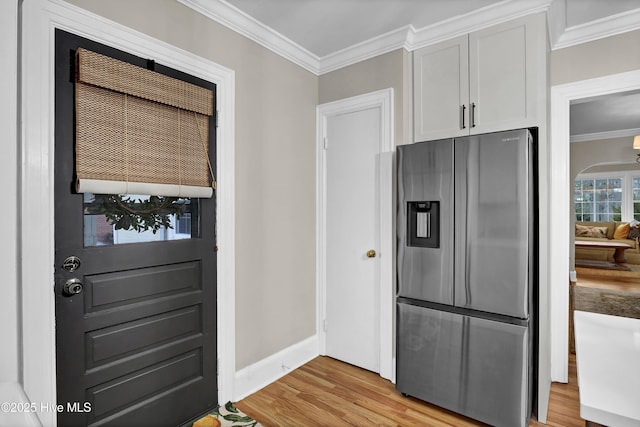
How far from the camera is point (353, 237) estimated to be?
2809mm

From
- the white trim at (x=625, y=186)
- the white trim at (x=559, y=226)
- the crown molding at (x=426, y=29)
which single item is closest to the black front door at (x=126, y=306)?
the crown molding at (x=426, y=29)

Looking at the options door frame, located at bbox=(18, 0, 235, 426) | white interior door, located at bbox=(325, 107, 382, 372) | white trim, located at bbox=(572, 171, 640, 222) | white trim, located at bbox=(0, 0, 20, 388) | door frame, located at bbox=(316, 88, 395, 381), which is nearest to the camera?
white trim, located at bbox=(0, 0, 20, 388)

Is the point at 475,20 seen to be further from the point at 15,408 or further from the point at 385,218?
the point at 15,408

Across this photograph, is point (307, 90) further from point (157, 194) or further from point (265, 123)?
point (157, 194)

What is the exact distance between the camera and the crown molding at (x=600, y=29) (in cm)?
225

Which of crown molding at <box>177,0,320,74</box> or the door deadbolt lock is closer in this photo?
the door deadbolt lock

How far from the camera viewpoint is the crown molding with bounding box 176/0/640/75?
208 cm

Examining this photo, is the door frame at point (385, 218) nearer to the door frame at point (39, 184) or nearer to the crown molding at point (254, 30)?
the crown molding at point (254, 30)

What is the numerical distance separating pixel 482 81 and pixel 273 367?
2.47 metres

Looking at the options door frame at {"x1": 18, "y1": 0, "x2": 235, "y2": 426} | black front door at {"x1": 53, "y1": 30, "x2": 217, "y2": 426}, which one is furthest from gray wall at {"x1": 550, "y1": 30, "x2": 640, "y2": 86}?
door frame at {"x1": 18, "y1": 0, "x2": 235, "y2": 426}

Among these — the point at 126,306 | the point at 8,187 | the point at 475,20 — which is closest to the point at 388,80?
the point at 475,20

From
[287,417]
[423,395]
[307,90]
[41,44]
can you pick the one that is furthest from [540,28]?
[287,417]

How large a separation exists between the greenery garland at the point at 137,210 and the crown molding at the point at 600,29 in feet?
9.41

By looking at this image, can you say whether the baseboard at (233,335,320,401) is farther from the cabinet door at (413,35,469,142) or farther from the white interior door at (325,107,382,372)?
the cabinet door at (413,35,469,142)
